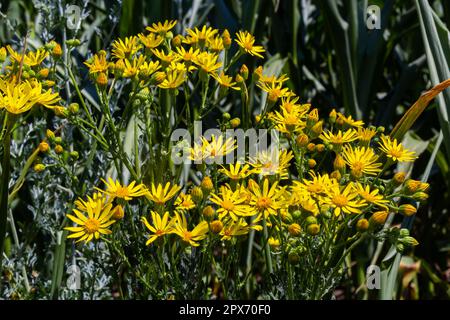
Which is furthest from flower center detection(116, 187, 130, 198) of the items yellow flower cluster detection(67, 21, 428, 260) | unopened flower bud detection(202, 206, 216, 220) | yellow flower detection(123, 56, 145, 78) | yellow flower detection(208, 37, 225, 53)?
yellow flower detection(208, 37, 225, 53)

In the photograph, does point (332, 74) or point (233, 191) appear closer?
point (233, 191)

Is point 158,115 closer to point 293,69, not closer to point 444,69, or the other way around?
point 444,69

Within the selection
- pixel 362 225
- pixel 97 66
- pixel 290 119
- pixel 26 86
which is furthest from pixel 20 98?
pixel 362 225

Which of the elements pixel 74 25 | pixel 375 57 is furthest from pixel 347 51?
pixel 74 25

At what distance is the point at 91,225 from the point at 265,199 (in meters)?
0.24

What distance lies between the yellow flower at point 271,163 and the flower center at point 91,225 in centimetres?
24

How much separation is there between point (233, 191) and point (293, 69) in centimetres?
84

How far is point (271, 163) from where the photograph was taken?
1026mm

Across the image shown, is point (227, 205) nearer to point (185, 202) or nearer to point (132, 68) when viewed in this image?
point (185, 202)

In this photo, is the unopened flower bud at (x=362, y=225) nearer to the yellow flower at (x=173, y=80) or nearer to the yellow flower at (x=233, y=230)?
the yellow flower at (x=233, y=230)

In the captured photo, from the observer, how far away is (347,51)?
5.55 ft

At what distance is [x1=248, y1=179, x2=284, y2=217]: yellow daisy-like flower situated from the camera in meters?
0.95
